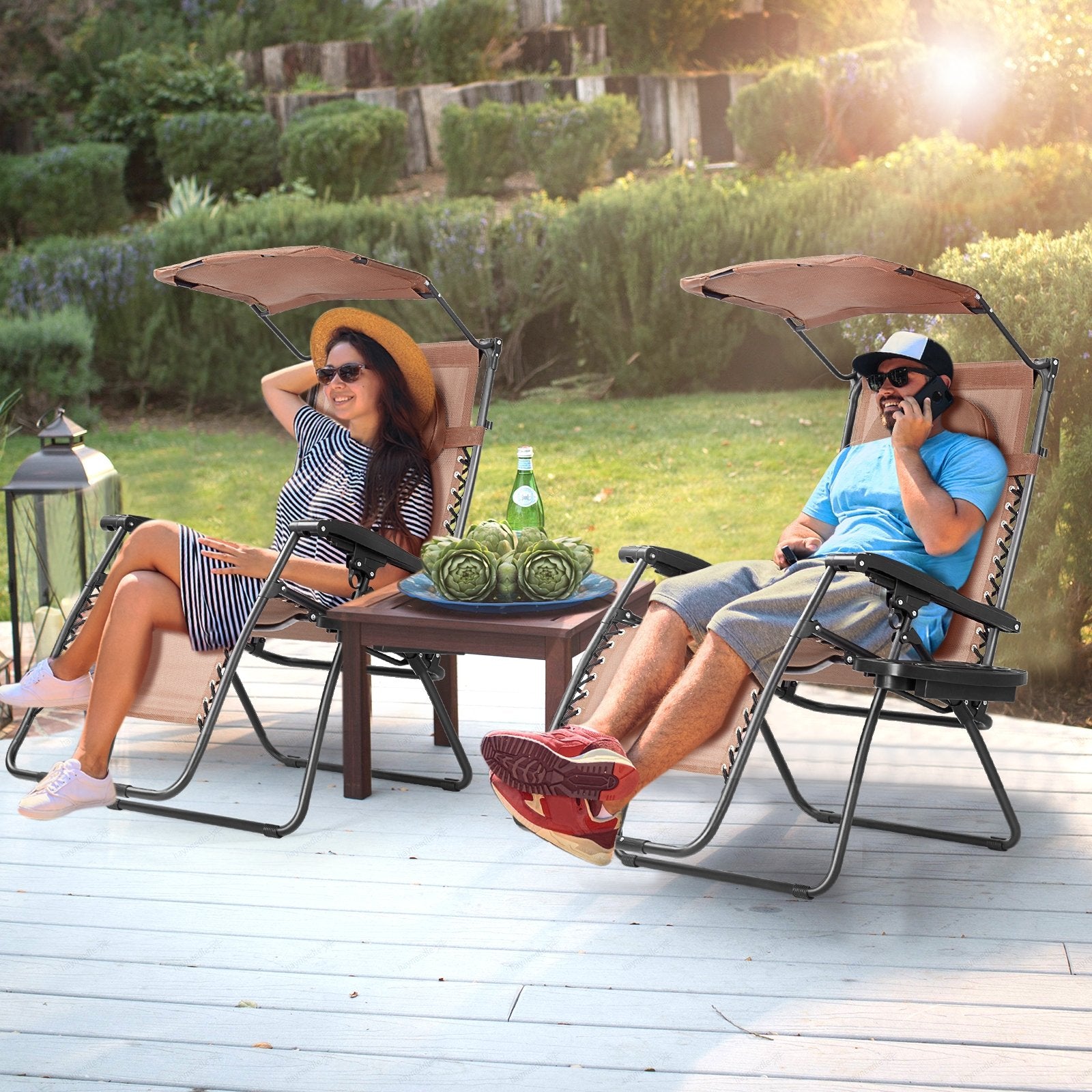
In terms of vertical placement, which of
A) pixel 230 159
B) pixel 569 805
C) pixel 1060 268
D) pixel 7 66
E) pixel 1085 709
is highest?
pixel 7 66

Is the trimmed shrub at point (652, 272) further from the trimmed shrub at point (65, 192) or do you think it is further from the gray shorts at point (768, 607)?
the gray shorts at point (768, 607)

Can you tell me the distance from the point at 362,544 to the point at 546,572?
0.51 metres

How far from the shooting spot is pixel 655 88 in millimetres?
12195

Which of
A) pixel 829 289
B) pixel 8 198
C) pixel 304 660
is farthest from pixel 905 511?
pixel 8 198

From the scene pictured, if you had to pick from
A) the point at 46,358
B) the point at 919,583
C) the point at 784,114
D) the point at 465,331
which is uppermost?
the point at 784,114

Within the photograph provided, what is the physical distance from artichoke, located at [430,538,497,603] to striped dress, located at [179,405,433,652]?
0.37 metres

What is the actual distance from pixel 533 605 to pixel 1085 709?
2.20 m

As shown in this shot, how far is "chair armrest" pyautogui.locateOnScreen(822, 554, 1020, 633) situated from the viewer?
2.71m

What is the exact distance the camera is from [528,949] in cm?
259

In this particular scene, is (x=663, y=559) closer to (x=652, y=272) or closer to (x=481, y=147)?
(x=652, y=272)

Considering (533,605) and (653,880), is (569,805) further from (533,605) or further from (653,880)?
(533,605)

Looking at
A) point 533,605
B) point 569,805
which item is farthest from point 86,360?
point 569,805

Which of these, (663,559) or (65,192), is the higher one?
(65,192)

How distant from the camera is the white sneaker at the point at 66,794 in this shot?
3.04 meters
